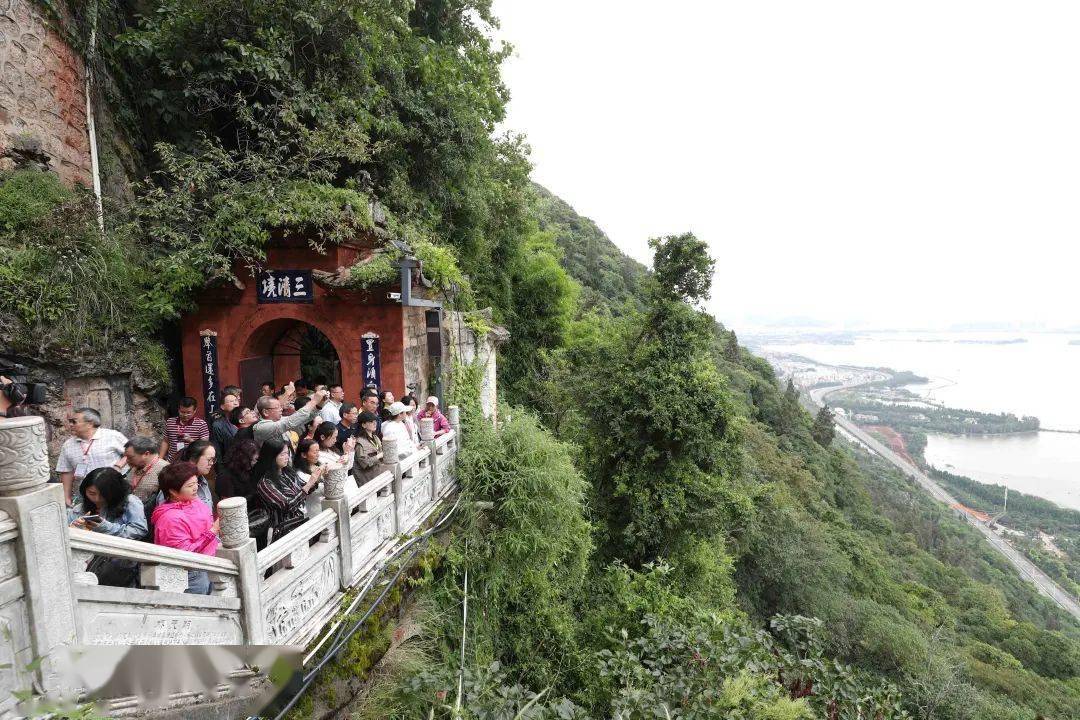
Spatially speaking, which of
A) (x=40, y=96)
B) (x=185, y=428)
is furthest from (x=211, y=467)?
(x=40, y=96)

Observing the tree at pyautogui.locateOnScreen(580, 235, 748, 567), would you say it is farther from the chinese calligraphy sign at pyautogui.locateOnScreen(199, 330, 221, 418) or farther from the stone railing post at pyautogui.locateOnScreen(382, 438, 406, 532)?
the chinese calligraphy sign at pyautogui.locateOnScreen(199, 330, 221, 418)

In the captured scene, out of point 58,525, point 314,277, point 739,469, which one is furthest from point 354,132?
point 739,469

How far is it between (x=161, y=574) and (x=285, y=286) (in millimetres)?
5142

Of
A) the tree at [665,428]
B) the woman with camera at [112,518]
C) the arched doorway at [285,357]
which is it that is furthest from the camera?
the tree at [665,428]

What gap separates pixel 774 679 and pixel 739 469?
21.5ft

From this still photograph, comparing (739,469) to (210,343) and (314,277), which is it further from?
(210,343)

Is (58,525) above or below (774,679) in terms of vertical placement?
above

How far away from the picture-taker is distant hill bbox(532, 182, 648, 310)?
1549 inches

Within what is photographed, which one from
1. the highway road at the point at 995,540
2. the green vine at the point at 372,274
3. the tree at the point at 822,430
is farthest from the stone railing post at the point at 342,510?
the highway road at the point at 995,540

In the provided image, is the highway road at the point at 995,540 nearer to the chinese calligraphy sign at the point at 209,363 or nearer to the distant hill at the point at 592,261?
the distant hill at the point at 592,261

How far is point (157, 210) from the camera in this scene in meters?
7.02

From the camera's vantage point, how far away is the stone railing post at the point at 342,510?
4.04 m

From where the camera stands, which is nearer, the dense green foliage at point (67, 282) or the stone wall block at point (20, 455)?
the stone wall block at point (20, 455)

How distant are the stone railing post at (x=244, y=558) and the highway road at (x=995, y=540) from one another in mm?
75238
